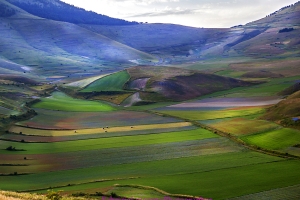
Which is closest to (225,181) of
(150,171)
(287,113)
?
(150,171)

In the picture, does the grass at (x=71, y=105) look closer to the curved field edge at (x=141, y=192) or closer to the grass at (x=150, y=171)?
the grass at (x=150, y=171)

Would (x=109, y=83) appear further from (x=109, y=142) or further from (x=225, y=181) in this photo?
(x=225, y=181)

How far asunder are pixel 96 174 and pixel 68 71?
160704 mm

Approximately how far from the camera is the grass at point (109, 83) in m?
122

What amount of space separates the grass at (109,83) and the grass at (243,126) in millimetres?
56341

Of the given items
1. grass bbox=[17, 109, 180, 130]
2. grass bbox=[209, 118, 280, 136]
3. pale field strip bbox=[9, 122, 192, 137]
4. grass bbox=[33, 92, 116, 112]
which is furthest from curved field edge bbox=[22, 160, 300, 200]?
grass bbox=[33, 92, 116, 112]

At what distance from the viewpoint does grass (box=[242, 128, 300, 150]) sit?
51213 mm

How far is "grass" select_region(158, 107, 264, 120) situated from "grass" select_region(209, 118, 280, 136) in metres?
5.90

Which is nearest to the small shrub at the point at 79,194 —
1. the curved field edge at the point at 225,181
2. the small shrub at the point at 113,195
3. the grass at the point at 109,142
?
the curved field edge at the point at 225,181

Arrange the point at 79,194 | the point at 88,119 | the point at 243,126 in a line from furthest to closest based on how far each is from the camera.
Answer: the point at 88,119, the point at 243,126, the point at 79,194

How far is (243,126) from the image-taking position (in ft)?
210

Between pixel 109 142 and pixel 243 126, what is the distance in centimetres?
2310

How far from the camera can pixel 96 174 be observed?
1694 inches

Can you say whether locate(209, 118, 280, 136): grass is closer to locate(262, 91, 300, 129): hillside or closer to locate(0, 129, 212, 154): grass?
locate(262, 91, 300, 129): hillside
